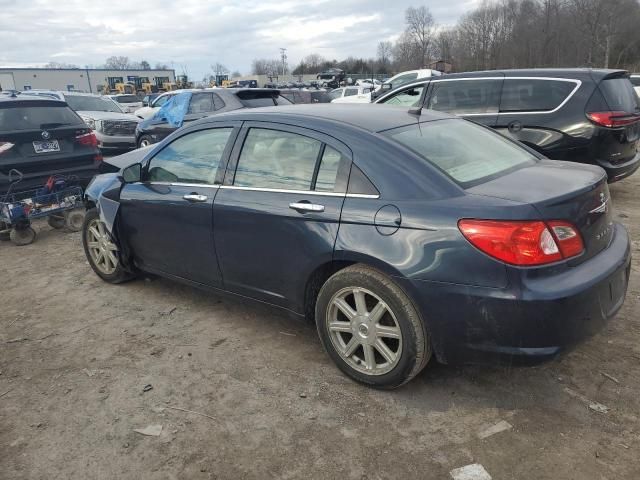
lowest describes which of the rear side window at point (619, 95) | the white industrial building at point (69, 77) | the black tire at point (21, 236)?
the black tire at point (21, 236)

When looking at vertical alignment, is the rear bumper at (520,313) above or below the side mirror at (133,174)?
below

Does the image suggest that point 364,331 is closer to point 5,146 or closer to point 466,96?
point 466,96

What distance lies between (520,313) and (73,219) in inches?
244

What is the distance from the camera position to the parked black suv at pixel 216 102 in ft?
32.8

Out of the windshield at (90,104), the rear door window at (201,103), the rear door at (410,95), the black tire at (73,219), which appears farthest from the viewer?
the windshield at (90,104)

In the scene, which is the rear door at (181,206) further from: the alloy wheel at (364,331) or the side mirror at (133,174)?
the alloy wheel at (364,331)

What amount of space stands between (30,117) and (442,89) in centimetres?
566

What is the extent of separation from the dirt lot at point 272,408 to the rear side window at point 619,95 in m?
3.07

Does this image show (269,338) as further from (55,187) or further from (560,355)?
(55,187)

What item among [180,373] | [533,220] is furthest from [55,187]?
[533,220]

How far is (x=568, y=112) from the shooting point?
603cm

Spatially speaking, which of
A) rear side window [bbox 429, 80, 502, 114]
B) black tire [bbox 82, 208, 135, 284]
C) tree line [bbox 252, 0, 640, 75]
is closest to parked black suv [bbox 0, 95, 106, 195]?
black tire [bbox 82, 208, 135, 284]

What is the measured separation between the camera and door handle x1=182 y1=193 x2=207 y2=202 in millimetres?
3567

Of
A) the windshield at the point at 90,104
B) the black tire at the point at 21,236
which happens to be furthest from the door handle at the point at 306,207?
the windshield at the point at 90,104
